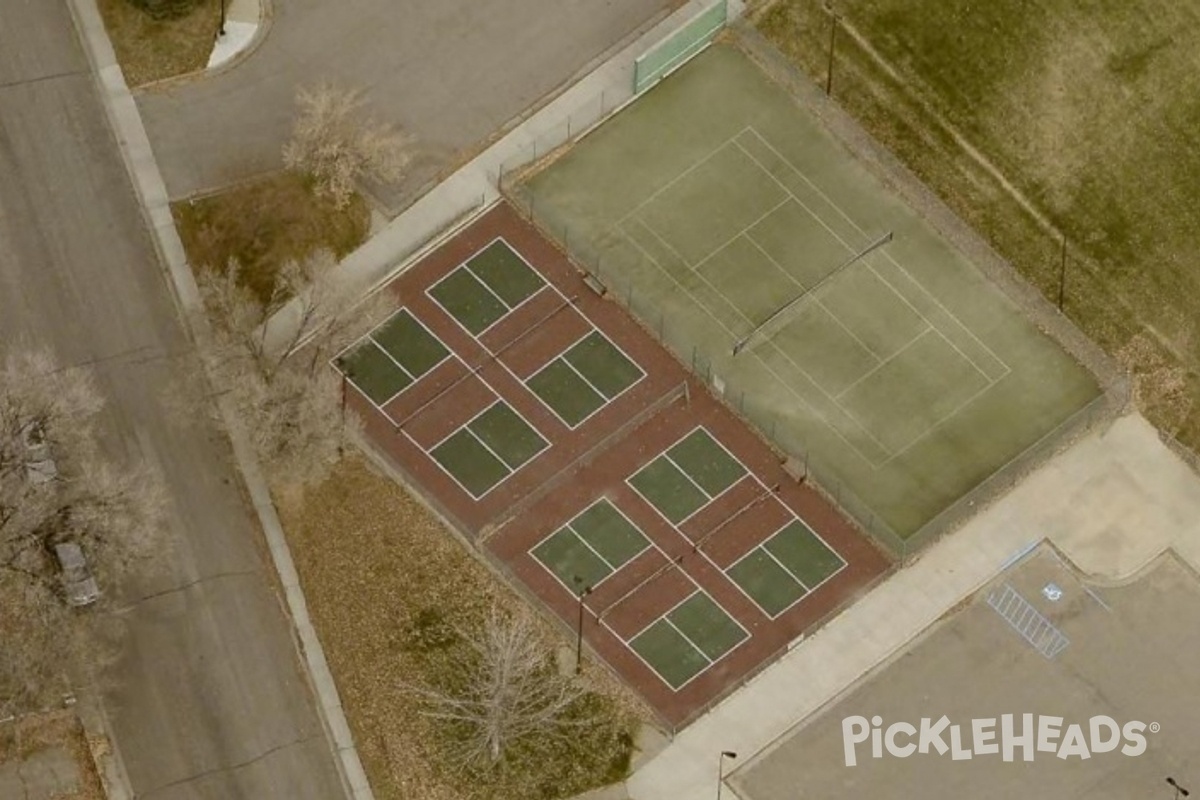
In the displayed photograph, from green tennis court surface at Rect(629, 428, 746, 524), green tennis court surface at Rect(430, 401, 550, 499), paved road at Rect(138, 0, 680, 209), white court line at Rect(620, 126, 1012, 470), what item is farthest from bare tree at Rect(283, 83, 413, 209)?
green tennis court surface at Rect(629, 428, 746, 524)

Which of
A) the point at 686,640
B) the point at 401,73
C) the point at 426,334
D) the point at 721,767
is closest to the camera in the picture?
the point at 721,767

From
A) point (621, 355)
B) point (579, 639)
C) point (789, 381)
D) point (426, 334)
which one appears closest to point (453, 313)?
point (426, 334)

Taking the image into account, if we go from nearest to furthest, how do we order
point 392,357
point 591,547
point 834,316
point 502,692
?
point 502,692 → point 591,547 → point 392,357 → point 834,316

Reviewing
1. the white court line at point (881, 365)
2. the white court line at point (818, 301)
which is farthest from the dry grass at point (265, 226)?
the white court line at point (881, 365)

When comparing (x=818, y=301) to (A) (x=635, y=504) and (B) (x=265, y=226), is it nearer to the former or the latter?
(A) (x=635, y=504)

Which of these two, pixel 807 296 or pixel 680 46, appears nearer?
pixel 807 296

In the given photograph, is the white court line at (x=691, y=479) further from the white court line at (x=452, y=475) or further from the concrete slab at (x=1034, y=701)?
the concrete slab at (x=1034, y=701)
